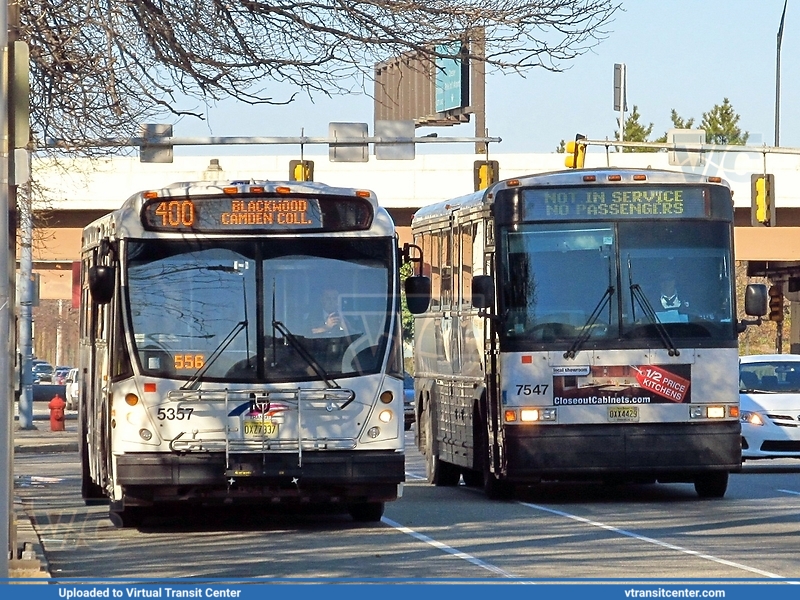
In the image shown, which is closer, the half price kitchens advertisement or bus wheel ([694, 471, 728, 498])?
the half price kitchens advertisement

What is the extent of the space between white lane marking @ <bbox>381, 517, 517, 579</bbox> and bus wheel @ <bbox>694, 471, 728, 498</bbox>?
12.9 ft

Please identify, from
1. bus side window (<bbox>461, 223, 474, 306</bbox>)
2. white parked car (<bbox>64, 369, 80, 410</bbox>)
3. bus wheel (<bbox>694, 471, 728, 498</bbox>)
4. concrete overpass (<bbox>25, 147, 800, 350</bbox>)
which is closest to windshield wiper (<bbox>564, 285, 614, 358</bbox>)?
bus side window (<bbox>461, 223, 474, 306</bbox>)

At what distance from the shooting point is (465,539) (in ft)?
43.1

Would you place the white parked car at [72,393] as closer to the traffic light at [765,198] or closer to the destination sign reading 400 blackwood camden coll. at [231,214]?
the traffic light at [765,198]

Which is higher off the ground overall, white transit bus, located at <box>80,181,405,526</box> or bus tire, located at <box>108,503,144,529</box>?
white transit bus, located at <box>80,181,405,526</box>

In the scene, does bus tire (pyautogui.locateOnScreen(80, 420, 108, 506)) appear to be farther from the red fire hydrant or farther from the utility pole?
the red fire hydrant

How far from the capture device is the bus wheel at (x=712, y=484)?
17.0 m

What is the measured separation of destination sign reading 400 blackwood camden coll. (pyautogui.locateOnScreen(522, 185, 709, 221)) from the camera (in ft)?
54.5

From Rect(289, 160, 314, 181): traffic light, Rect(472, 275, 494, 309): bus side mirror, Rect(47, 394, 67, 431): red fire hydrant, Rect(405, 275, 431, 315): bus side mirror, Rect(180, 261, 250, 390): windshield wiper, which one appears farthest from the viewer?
Rect(47, 394, 67, 431): red fire hydrant

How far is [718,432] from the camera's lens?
1648 cm

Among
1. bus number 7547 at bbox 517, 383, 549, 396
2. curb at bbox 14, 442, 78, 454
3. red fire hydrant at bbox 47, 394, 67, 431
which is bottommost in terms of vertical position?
curb at bbox 14, 442, 78, 454

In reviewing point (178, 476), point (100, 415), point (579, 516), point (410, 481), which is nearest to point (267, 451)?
point (178, 476)

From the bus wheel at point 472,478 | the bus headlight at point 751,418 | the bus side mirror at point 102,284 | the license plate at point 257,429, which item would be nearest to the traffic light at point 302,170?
the bus wheel at point 472,478

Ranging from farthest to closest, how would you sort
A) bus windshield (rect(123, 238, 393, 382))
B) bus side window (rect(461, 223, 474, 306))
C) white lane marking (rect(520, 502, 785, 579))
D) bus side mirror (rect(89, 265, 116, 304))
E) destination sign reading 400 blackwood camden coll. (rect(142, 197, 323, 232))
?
bus side window (rect(461, 223, 474, 306)), destination sign reading 400 blackwood camden coll. (rect(142, 197, 323, 232)), bus windshield (rect(123, 238, 393, 382)), bus side mirror (rect(89, 265, 116, 304)), white lane marking (rect(520, 502, 785, 579))
